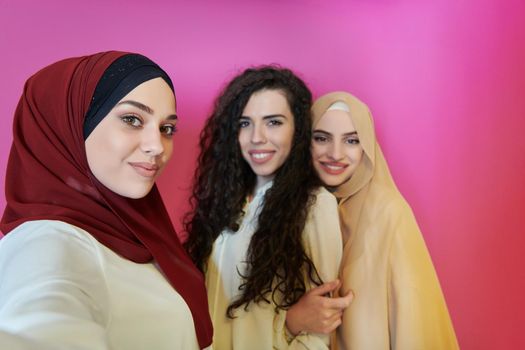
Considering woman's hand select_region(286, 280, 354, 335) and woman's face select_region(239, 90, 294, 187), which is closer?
woman's hand select_region(286, 280, 354, 335)

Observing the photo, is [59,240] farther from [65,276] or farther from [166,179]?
[166,179]

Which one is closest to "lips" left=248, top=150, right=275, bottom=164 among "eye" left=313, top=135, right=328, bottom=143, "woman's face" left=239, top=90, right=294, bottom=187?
"woman's face" left=239, top=90, right=294, bottom=187

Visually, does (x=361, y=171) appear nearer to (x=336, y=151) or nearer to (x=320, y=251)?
(x=336, y=151)

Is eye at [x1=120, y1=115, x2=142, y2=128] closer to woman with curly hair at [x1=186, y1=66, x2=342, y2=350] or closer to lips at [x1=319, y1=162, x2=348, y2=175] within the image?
woman with curly hair at [x1=186, y1=66, x2=342, y2=350]

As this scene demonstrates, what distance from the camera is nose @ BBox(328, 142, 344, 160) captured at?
5.18 feet

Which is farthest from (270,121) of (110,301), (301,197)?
(110,301)

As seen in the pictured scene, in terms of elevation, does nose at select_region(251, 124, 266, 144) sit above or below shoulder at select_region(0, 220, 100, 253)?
above

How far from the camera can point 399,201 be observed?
5.10 feet

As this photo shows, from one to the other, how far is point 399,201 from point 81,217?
42.2 inches

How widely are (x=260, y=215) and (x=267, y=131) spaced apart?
29cm

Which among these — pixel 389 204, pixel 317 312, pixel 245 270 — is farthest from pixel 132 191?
pixel 389 204

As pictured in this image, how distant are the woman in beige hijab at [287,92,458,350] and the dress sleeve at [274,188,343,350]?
38mm

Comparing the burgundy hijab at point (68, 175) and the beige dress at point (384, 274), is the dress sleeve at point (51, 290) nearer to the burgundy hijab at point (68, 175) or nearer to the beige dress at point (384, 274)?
the burgundy hijab at point (68, 175)

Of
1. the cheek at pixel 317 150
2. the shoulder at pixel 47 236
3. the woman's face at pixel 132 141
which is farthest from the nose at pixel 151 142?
the cheek at pixel 317 150
